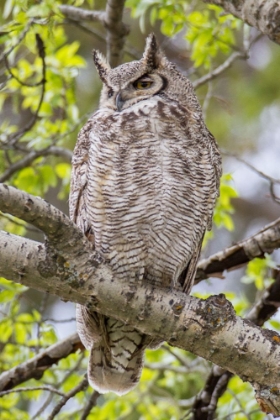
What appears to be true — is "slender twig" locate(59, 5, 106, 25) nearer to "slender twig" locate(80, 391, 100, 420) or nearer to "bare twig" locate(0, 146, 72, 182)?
"bare twig" locate(0, 146, 72, 182)

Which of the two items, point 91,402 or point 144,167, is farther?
point 91,402

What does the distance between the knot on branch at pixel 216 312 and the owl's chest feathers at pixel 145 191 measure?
0.51m

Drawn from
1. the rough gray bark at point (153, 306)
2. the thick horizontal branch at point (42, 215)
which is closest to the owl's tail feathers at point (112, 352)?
the rough gray bark at point (153, 306)

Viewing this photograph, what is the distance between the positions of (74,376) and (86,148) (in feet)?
5.59

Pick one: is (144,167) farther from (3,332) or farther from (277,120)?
(277,120)

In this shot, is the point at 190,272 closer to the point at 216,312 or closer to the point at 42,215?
the point at 216,312

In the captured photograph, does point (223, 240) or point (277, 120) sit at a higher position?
point (277, 120)

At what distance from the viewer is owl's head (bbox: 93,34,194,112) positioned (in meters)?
3.48

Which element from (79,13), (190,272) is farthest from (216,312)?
(79,13)

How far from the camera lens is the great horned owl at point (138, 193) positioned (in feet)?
10.0

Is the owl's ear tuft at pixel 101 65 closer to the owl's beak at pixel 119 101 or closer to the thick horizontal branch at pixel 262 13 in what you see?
the owl's beak at pixel 119 101

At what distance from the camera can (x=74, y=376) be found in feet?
14.2

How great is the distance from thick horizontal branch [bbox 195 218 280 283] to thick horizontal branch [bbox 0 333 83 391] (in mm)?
807

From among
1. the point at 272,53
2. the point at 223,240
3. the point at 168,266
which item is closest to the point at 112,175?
the point at 168,266
